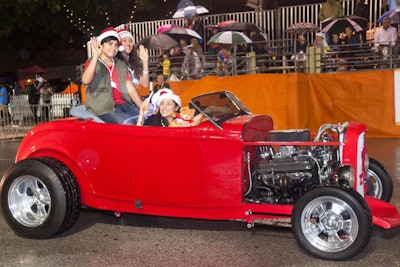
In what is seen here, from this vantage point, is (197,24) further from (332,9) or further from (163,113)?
(163,113)

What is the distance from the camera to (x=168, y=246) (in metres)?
4.99

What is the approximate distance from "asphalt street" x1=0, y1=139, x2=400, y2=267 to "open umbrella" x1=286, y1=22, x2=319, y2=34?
9798 millimetres

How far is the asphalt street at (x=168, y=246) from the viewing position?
4.54m

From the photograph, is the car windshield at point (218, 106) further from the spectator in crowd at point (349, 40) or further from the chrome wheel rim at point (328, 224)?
the spectator in crowd at point (349, 40)

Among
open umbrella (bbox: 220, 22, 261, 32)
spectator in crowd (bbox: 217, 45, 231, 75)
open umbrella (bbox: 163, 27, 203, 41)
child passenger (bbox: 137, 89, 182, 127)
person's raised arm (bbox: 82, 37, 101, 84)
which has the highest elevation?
open umbrella (bbox: 220, 22, 261, 32)

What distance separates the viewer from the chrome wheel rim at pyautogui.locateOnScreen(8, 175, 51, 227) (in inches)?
210

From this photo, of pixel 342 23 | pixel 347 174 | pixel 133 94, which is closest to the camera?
pixel 347 174

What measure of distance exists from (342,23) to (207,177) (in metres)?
10.0

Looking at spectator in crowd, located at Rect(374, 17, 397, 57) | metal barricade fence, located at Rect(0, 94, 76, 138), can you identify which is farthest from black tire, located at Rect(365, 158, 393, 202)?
metal barricade fence, located at Rect(0, 94, 76, 138)

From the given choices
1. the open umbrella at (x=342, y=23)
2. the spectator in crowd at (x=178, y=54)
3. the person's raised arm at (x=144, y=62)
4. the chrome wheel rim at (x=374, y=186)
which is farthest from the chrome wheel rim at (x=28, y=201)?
the open umbrella at (x=342, y=23)

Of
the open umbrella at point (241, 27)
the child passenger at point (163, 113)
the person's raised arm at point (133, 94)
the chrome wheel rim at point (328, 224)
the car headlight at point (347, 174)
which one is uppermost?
the open umbrella at point (241, 27)

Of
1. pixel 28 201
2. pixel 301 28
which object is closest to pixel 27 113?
pixel 301 28

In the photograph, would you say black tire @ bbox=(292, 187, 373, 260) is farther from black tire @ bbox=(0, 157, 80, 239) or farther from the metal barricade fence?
the metal barricade fence

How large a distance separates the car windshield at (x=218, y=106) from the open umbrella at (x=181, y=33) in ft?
30.8
